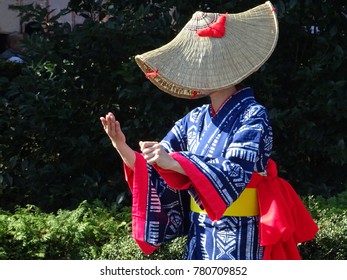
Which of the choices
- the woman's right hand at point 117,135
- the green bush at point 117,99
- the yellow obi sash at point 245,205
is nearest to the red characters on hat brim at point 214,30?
the woman's right hand at point 117,135

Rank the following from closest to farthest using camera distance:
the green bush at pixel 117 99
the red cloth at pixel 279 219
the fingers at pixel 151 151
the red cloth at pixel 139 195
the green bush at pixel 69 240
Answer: the fingers at pixel 151 151 → the red cloth at pixel 279 219 → the red cloth at pixel 139 195 → the green bush at pixel 69 240 → the green bush at pixel 117 99

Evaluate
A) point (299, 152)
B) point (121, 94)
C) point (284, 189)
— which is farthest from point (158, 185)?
point (299, 152)

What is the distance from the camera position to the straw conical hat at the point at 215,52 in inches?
121

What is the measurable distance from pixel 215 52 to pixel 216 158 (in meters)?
0.46

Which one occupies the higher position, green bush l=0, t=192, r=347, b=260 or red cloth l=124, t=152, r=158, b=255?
red cloth l=124, t=152, r=158, b=255

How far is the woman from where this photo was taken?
9.53ft

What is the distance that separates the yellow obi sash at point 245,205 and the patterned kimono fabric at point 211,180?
0.07 feet

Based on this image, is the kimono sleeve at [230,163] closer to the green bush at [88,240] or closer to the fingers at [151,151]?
the fingers at [151,151]

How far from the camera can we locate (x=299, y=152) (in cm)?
533

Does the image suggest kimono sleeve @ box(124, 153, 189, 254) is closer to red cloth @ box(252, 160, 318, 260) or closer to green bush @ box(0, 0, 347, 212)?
red cloth @ box(252, 160, 318, 260)

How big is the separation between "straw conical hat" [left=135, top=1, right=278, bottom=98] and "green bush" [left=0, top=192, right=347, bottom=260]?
3.21 feet

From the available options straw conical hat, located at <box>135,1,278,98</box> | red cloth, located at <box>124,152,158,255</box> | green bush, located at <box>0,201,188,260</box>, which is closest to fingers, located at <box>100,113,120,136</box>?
red cloth, located at <box>124,152,158,255</box>

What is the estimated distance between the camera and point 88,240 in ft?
13.1

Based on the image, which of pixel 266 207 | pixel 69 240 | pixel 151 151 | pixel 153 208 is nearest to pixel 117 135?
pixel 151 151
